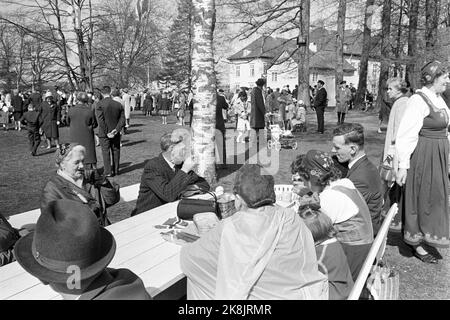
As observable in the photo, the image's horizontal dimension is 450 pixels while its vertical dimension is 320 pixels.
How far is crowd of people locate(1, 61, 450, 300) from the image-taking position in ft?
5.04

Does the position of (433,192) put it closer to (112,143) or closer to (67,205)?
(67,205)

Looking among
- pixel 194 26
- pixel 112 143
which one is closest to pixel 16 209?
pixel 112 143

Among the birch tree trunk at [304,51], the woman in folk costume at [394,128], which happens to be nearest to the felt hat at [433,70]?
the woman in folk costume at [394,128]

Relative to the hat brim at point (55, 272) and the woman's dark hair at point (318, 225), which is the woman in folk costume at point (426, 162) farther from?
the hat brim at point (55, 272)

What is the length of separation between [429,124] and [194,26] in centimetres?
429

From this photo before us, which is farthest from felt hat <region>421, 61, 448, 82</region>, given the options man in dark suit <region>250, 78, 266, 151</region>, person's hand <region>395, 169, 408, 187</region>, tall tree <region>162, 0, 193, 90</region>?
tall tree <region>162, 0, 193, 90</region>

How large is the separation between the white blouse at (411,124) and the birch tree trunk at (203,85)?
3.69 meters

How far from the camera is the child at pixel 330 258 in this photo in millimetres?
2398

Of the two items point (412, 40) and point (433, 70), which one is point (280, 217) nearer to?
point (433, 70)

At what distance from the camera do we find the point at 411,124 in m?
4.30

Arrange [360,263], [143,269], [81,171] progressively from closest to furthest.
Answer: [143,269]
[360,263]
[81,171]

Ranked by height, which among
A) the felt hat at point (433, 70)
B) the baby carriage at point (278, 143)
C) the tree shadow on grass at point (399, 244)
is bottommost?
the tree shadow on grass at point (399, 244)

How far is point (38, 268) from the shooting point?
4.97ft

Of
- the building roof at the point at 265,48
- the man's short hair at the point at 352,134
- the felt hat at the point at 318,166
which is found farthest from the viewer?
the building roof at the point at 265,48
